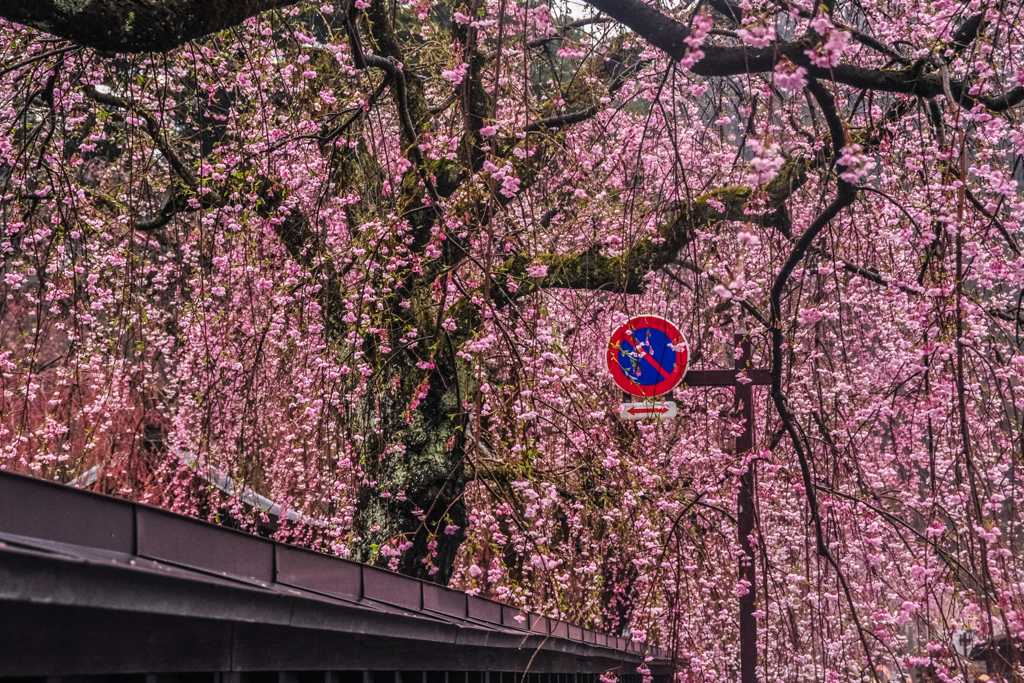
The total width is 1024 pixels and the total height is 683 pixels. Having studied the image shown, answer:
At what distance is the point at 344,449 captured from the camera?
6.28 metres

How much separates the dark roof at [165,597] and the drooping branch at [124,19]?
198cm

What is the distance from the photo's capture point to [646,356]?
5117 mm

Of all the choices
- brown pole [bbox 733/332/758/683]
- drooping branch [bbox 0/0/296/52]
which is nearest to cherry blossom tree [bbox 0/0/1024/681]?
drooping branch [bbox 0/0/296/52]

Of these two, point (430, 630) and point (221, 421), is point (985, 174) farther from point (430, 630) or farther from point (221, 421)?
point (221, 421)

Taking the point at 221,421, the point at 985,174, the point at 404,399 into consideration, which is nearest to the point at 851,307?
the point at 985,174

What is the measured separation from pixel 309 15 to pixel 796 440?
26.8 feet

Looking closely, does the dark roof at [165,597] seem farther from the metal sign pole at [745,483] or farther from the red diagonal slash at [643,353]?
the metal sign pole at [745,483]

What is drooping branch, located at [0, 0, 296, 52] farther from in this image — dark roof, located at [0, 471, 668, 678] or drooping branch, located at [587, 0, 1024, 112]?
dark roof, located at [0, 471, 668, 678]

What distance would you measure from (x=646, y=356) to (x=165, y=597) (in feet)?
13.0

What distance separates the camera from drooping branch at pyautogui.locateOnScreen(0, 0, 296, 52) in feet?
9.26

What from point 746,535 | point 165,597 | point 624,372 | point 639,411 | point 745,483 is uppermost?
point 624,372

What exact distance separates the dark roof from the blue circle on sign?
2740 millimetres

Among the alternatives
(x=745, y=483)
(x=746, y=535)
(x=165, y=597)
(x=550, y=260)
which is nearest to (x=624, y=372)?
(x=550, y=260)

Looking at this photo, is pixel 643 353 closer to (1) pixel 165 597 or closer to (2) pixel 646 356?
(2) pixel 646 356
